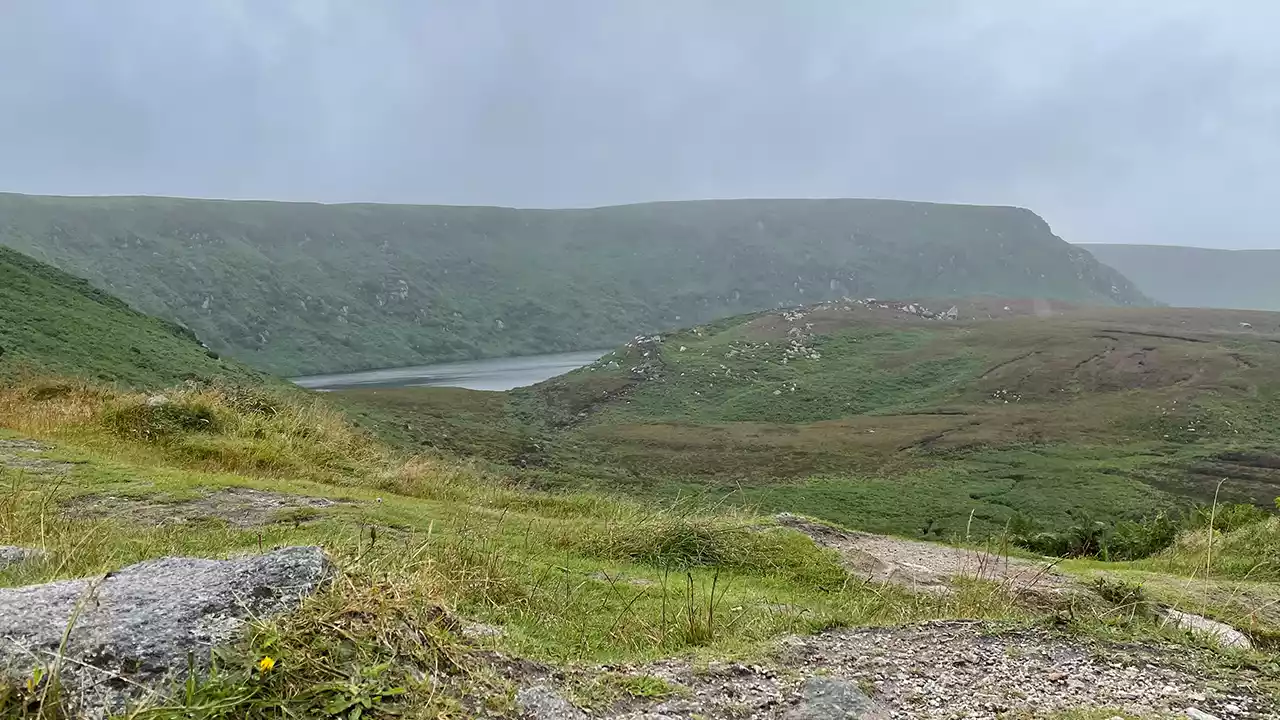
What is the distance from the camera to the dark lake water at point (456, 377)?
78750 mm

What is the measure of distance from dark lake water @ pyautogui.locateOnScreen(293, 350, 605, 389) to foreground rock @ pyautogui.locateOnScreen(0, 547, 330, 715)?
69829 mm

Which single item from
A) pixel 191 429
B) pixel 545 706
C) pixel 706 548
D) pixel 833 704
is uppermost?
pixel 545 706

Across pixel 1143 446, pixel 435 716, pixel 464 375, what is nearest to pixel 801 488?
pixel 1143 446

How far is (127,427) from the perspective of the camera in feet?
38.5

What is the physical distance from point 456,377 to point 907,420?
6095cm

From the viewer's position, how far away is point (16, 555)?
4.44 m

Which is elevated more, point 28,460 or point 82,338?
point 82,338

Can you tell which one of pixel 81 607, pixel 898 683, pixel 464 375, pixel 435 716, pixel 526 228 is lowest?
pixel 464 375

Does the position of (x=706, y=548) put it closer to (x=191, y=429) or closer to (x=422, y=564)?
(x=422, y=564)

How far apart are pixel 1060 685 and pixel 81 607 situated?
4214 mm

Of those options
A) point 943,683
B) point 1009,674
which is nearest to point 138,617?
point 943,683

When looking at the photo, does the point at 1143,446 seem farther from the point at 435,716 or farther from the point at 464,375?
the point at 464,375

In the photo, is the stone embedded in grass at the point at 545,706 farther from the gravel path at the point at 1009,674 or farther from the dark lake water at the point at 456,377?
the dark lake water at the point at 456,377

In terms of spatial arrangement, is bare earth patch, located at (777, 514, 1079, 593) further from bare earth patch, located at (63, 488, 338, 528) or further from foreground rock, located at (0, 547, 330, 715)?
bare earth patch, located at (63, 488, 338, 528)
